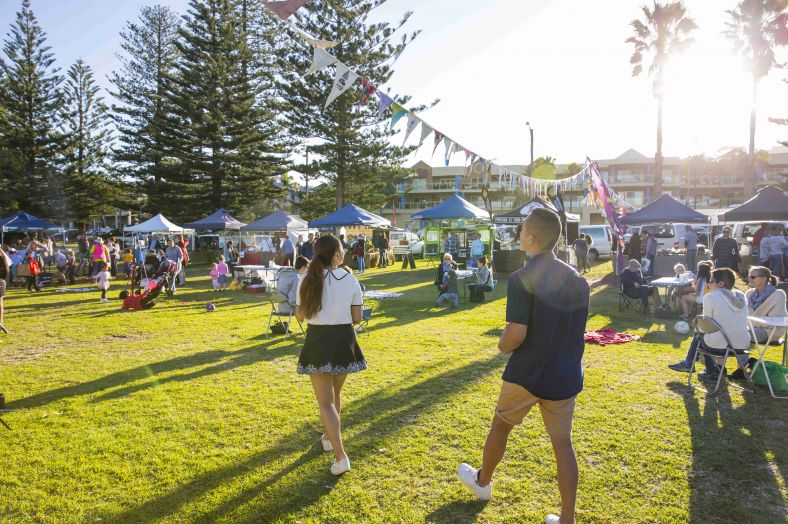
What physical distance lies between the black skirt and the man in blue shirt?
1.11 metres

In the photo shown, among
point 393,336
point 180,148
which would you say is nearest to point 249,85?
point 180,148

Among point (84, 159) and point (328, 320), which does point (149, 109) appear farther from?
point (328, 320)

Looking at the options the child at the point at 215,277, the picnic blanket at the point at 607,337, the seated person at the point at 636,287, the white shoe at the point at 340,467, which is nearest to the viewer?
the white shoe at the point at 340,467

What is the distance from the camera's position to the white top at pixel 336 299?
124 inches

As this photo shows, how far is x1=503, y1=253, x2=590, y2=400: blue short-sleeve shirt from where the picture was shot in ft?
7.73

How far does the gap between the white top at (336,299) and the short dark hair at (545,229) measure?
1210 millimetres

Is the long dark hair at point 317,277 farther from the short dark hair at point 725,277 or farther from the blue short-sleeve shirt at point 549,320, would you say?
the short dark hair at point 725,277

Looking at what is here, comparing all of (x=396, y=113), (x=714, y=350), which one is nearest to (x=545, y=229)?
(x=714, y=350)

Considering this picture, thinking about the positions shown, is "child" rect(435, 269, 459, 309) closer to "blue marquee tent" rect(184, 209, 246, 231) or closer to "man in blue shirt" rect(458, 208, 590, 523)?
"man in blue shirt" rect(458, 208, 590, 523)

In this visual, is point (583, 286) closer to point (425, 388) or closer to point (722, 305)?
point (425, 388)

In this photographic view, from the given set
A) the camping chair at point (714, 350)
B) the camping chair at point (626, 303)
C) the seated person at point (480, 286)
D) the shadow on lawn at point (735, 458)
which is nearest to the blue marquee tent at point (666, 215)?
the camping chair at point (626, 303)

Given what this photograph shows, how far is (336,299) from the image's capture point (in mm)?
3146

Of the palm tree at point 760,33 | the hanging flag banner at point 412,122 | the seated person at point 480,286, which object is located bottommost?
the seated person at point 480,286

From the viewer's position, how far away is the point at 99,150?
33344 mm
